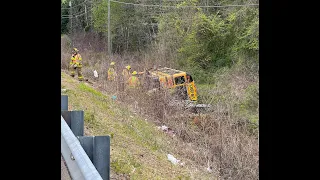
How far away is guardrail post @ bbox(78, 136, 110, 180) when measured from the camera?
3260 millimetres

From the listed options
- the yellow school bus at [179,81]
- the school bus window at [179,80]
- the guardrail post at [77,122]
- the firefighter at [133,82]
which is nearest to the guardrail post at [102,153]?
the guardrail post at [77,122]

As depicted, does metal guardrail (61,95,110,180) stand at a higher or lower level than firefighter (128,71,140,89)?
lower

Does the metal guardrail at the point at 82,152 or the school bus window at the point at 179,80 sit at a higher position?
the school bus window at the point at 179,80

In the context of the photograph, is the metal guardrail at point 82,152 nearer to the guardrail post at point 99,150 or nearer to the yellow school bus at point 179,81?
the guardrail post at point 99,150

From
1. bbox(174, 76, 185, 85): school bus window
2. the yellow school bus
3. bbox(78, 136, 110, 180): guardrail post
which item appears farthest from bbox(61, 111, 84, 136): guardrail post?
bbox(174, 76, 185, 85): school bus window

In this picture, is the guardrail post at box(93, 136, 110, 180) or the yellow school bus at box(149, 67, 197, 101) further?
the yellow school bus at box(149, 67, 197, 101)

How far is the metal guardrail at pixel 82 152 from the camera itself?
2406 mm

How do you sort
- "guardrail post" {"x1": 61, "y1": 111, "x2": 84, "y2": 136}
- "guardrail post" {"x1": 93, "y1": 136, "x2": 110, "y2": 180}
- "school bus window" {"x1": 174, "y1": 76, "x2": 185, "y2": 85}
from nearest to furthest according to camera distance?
"guardrail post" {"x1": 93, "y1": 136, "x2": 110, "y2": 180} → "guardrail post" {"x1": 61, "y1": 111, "x2": 84, "y2": 136} → "school bus window" {"x1": 174, "y1": 76, "x2": 185, "y2": 85}

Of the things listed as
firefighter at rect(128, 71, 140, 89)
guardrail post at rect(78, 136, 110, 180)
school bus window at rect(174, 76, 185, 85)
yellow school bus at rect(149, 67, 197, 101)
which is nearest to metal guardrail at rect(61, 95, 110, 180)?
guardrail post at rect(78, 136, 110, 180)

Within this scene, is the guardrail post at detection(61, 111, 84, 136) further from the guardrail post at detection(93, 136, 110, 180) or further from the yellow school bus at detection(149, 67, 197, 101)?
the yellow school bus at detection(149, 67, 197, 101)

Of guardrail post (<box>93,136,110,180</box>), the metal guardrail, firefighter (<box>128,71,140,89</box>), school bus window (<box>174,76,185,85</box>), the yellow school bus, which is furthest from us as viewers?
school bus window (<box>174,76,185,85</box>)
